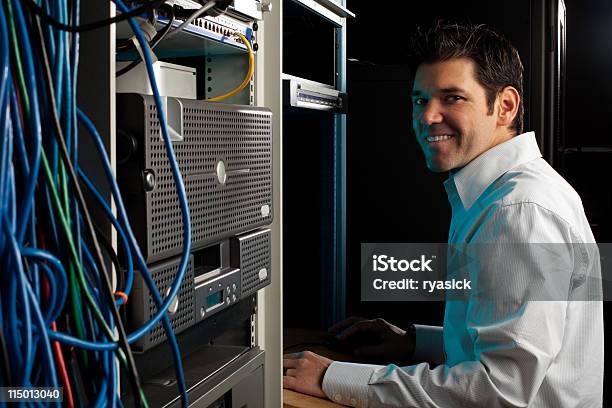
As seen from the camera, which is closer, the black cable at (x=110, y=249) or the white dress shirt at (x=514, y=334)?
the black cable at (x=110, y=249)

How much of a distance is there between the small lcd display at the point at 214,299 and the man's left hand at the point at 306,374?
517 mm

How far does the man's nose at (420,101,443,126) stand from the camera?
1.78 m

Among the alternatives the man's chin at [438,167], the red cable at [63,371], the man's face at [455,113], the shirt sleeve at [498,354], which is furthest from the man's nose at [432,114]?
the red cable at [63,371]

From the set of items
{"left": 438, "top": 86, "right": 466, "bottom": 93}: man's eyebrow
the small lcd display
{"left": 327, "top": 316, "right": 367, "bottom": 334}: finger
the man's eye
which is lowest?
{"left": 327, "top": 316, "right": 367, "bottom": 334}: finger

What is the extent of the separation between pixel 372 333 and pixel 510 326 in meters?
0.58

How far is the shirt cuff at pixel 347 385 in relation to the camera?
1435mm

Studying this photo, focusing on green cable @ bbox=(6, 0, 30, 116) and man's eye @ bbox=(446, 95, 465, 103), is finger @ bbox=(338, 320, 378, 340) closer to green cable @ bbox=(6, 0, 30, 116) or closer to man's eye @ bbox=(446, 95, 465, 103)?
man's eye @ bbox=(446, 95, 465, 103)

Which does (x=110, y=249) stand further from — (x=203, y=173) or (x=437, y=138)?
(x=437, y=138)

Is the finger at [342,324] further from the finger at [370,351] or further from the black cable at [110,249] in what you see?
the black cable at [110,249]

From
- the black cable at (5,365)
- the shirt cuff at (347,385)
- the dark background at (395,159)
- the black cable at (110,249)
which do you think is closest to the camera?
the black cable at (5,365)

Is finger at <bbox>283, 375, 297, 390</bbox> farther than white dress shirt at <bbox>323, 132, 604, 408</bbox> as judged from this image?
Yes

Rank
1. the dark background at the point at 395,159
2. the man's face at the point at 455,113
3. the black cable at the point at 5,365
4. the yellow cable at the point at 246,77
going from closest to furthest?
1. the black cable at the point at 5,365
2. the yellow cable at the point at 246,77
3. the man's face at the point at 455,113
4. the dark background at the point at 395,159

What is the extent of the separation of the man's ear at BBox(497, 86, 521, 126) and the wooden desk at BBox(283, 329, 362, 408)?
0.72 meters

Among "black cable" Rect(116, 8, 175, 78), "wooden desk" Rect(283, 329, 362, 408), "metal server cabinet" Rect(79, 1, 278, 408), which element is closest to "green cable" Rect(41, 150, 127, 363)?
"metal server cabinet" Rect(79, 1, 278, 408)
